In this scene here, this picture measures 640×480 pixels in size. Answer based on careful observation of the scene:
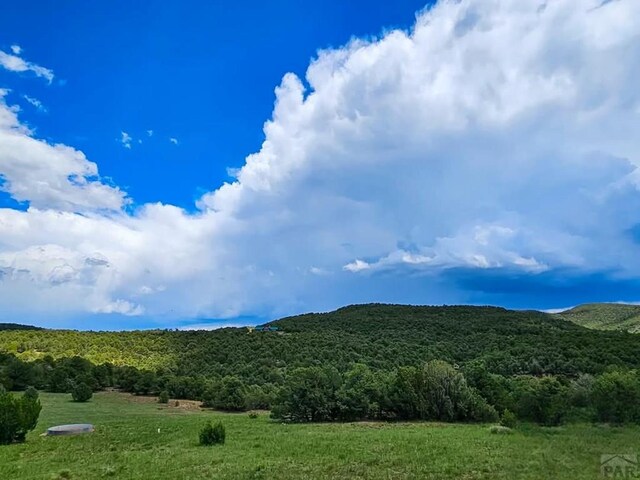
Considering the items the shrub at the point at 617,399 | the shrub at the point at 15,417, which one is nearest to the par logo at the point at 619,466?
the shrub at the point at 617,399

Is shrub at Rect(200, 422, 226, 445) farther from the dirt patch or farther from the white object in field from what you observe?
the dirt patch

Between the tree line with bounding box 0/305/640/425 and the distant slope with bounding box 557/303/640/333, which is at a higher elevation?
the distant slope with bounding box 557/303/640/333

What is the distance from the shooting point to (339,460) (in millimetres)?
23203

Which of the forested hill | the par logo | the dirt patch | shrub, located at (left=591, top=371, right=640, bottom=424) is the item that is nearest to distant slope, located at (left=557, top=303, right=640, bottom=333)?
the forested hill

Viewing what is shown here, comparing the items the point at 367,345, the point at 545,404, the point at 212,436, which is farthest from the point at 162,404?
the point at 545,404

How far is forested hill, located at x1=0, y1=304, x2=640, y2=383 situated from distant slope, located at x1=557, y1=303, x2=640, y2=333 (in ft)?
110

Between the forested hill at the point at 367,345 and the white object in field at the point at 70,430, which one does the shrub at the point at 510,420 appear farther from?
the white object in field at the point at 70,430

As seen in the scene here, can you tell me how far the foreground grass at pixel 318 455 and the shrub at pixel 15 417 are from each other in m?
1.10

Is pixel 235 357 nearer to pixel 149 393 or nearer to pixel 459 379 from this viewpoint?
pixel 149 393

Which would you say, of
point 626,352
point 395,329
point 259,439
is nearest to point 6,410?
point 259,439

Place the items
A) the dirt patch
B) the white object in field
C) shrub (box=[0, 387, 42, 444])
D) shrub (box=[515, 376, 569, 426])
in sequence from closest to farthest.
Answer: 1. shrub (box=[515, 376, 569, 426])
2. shrub (box=[0, 387, 42, 444])
3. the white object in field
4. the dirt patch

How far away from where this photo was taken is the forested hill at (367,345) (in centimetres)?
6869

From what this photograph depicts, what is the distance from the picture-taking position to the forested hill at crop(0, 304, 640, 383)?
68.7m

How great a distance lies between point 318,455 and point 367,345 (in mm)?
65804
